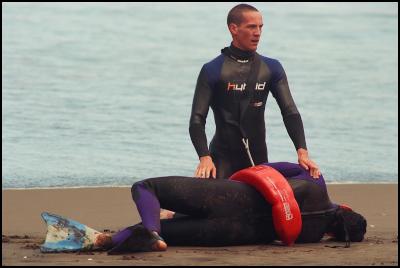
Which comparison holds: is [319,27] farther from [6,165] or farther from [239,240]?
[239,240]

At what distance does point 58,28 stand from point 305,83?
22.7 ft

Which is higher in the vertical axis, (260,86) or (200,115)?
(260,86)

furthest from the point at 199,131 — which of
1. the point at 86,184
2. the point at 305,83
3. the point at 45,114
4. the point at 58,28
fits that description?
the point at 58,28

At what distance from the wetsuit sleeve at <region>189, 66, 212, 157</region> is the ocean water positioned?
3.00 meters

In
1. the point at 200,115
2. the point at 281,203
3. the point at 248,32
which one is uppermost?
the point at 248,32

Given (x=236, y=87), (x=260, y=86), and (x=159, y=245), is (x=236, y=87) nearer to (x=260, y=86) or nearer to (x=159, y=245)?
(x=260, y=86)

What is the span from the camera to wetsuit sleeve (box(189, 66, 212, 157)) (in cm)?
988

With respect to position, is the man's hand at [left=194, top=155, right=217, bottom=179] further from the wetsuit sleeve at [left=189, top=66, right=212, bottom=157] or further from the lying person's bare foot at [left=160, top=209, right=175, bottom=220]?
the lying person's bare foot at [left=160, top=209, right=175, bottom=220]

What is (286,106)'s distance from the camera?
33.6 feet

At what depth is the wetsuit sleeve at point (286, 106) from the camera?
10.2 meters

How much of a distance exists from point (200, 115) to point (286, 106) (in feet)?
2.18

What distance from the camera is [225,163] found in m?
10.4

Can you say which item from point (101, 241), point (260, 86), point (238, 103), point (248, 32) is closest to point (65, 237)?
point (101, 241)

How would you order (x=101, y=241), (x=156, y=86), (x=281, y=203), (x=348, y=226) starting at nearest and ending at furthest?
(x=101, y=241) → (x=281, y=203) → (x=348, y=226) → (x=156, y=86)
